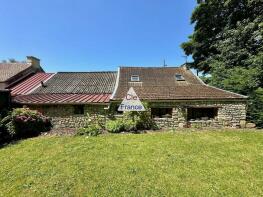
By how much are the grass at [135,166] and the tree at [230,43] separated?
5.79 meters

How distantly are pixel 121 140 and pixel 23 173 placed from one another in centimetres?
441

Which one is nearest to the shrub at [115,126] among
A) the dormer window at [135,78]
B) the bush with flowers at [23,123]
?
the bush with flowers at [23,123]

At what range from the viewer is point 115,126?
11.0 metres

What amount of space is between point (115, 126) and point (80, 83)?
701 centimetres

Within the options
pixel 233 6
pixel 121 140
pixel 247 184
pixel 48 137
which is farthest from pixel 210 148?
pixel 233 6

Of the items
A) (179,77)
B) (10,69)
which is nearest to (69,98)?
(179,77)

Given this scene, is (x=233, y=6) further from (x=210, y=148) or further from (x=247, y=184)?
(x=247, y=184)

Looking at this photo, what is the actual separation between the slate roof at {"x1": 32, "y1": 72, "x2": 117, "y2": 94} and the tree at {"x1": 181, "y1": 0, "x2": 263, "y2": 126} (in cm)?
915

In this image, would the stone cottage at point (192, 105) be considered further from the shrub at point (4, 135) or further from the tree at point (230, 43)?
the shrub at point (4, 135)

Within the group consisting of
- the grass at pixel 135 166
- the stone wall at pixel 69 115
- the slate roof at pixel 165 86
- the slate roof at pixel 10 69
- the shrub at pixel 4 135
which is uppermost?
the slate roof at pixel 10 69

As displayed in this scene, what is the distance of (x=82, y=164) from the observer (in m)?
6.63

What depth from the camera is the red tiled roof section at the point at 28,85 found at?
607 inches

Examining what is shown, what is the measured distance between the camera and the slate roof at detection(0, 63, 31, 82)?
17.2 meters

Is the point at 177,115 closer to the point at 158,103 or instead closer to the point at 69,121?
the point at 158,103
